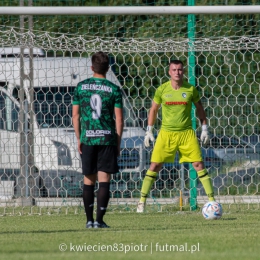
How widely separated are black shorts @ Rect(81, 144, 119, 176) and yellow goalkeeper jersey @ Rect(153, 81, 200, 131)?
7.15ft

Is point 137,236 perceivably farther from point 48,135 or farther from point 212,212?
point 48,135

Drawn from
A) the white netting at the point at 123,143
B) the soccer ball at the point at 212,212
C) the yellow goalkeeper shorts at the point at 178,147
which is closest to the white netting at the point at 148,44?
the white netting at the point at 123,143

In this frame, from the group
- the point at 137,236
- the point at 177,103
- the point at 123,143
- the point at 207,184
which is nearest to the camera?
the point at 137,236

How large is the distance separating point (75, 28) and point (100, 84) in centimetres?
730

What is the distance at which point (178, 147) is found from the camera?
32.8 feet

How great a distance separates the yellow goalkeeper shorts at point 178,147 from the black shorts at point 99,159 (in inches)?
85.0

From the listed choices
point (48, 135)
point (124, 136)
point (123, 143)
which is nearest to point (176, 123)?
point (123, 143)

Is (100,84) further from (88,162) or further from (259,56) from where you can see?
(259,56)

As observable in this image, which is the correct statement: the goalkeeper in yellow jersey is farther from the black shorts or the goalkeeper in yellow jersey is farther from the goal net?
the black shorts

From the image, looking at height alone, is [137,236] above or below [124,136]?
below

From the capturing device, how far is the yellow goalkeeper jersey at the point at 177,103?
990cm

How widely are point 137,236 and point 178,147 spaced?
3045 millimetres

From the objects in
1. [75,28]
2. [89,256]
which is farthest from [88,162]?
[75,28]

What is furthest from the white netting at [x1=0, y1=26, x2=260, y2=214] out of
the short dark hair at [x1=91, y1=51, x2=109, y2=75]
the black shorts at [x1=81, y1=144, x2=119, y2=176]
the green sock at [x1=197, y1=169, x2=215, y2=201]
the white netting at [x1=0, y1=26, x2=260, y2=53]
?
the black shorts at [x1=81, y1=144, x2=119, y2=176]
